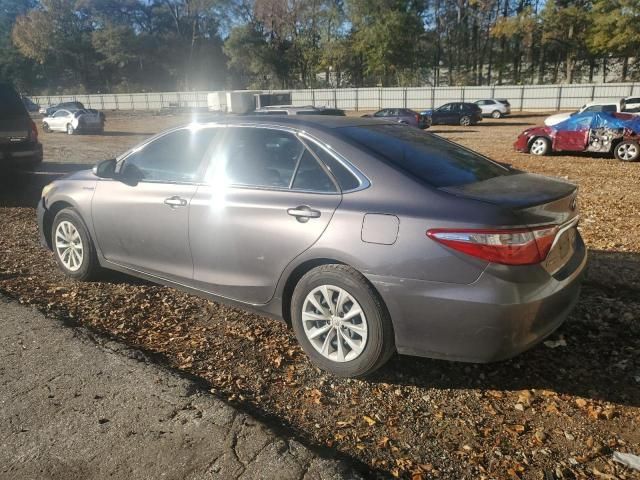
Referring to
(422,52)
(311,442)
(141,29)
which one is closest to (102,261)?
(311,442)

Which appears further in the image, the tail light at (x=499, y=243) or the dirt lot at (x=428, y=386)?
the tail light at (x=499, y=243)

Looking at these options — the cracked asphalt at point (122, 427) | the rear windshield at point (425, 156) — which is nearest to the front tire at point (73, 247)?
the cracked asphalt at point (122, 427)

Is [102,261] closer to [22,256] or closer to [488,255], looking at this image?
[22,256]

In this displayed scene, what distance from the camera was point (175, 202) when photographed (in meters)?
4.09

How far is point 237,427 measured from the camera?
2822 millimetres

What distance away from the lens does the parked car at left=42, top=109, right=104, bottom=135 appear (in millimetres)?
27359

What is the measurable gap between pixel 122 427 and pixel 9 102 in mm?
9309

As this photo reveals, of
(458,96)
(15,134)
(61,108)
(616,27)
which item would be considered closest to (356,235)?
(15,134)

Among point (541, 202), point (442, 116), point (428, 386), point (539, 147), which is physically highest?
point (541, 202)

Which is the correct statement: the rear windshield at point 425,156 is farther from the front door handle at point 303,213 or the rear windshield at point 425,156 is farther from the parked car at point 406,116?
the parked car at point 406,116

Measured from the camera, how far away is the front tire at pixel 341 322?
3111 mm

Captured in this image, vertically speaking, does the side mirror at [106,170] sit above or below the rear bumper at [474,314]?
above

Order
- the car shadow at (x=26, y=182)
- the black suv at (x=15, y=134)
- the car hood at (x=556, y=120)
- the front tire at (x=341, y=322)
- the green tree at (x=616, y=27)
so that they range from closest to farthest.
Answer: the front tire at (x=341, y=322) < the car shadow at (x=26, y=182) < the black suv at (x=15, y=134) < the car hood at (x=556, y=120) < the green tree at (x=616, y=27)

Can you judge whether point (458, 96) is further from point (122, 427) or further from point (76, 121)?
point (122, 427)
